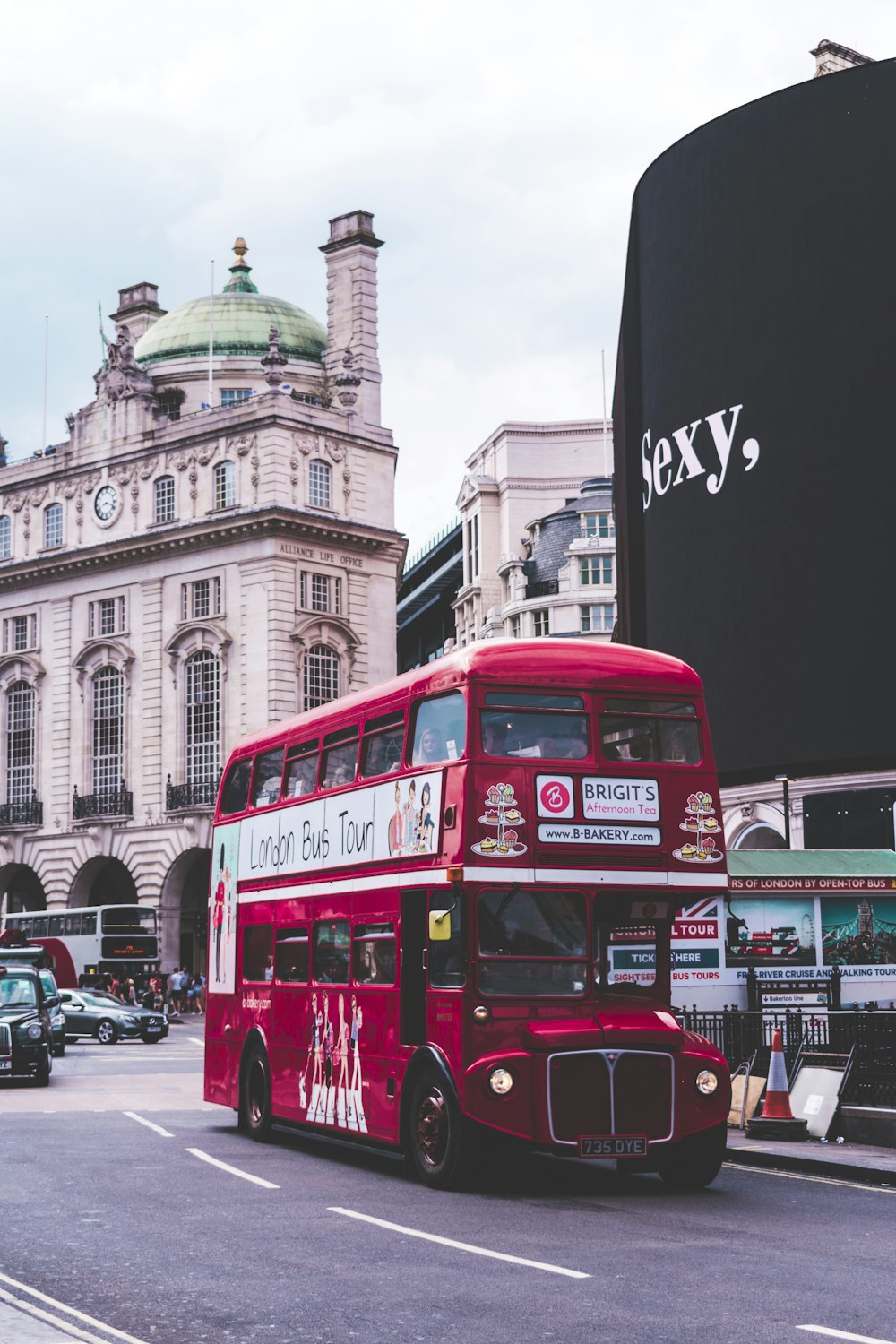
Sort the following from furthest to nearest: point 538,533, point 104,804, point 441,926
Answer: point 538,533 → point 104,804 → point 441,926

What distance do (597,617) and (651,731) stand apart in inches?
3227

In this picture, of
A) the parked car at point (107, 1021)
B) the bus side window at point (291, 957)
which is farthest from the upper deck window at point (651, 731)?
the parked car at point (107, 1021)

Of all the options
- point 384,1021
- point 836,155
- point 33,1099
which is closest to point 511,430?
point 836,155

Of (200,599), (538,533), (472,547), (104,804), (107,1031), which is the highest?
(472,547)

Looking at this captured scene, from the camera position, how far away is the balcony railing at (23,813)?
74562 mm

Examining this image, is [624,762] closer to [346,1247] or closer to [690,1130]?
[690,1130]

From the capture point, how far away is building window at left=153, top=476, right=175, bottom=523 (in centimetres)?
7106

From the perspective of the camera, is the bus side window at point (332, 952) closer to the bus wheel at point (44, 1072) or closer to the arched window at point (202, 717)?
the bus wheel at point (44, 1072)

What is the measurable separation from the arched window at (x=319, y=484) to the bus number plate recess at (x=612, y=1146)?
184 feet

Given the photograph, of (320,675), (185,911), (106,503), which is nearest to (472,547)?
(106,503)

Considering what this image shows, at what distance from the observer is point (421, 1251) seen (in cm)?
1120

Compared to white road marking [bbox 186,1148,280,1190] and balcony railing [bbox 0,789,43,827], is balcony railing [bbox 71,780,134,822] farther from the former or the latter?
white road marking [bbox 186,1148,280,1190]

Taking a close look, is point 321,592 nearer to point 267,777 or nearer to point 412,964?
point 267,777

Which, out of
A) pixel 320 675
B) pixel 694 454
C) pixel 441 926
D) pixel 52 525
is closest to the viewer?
pixel 441 926
